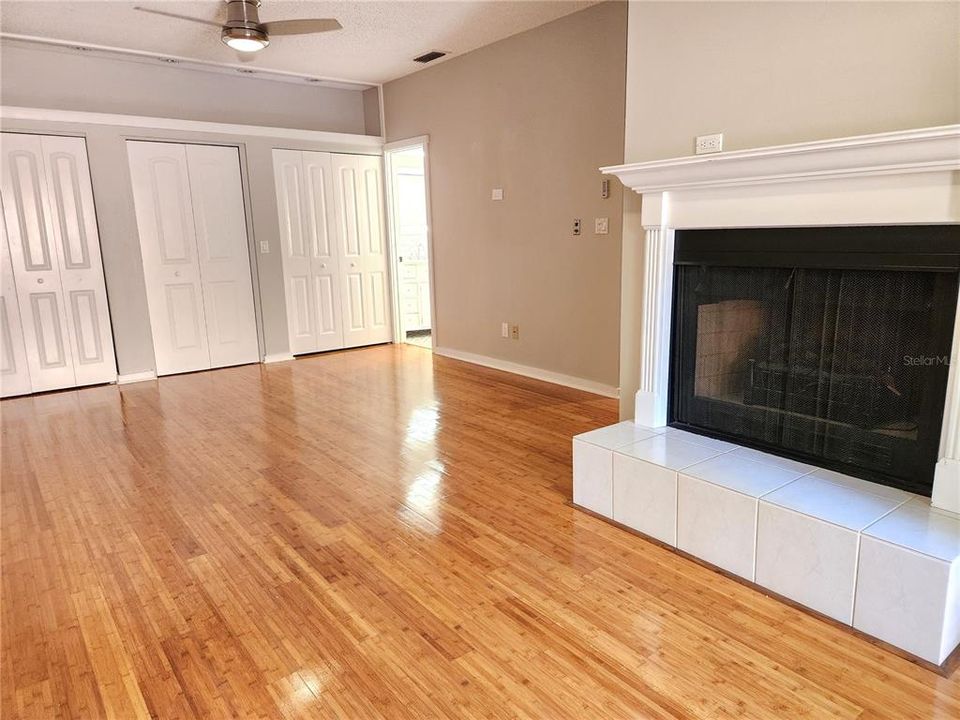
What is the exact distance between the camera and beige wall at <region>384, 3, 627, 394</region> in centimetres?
418

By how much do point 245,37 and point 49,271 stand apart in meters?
2.60

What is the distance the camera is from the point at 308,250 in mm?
6148

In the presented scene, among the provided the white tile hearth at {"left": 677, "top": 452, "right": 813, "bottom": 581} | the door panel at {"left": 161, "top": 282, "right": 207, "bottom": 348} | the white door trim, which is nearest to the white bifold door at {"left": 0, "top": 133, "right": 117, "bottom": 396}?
the door panel at {"left": 161, "top": 282, "right": 207, "bottom": 348}

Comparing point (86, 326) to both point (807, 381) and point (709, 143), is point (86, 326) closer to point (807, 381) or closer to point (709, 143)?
point (709, 143)

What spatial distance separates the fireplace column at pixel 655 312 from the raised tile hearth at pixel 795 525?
17 centimetres

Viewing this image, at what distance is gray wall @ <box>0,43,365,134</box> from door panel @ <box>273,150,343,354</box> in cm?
55

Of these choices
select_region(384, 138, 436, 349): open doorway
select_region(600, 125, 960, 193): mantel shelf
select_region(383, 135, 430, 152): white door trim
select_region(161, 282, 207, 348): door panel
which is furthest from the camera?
select_region(384, 138, 436, 349): open doorway

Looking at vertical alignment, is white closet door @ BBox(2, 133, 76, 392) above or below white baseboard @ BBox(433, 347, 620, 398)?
above

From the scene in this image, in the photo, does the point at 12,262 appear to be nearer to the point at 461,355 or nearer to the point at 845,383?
the point at 461,355

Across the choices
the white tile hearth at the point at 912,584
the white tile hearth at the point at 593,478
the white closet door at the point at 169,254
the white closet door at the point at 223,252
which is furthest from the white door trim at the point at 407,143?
the white tile hearth at the point at 912,584

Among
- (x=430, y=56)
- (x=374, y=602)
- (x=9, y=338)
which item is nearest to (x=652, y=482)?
(x=374, y=602)

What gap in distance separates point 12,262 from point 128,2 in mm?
2232

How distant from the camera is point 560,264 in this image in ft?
15.2

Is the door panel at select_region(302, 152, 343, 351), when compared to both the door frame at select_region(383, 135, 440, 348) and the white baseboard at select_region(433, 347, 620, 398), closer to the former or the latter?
the door frame at select_region(383, 135, 440, 348)
